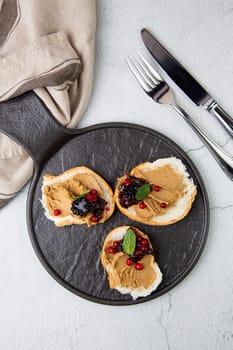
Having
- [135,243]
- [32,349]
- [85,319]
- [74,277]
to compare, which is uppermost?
[135,243]

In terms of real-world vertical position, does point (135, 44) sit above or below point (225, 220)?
above

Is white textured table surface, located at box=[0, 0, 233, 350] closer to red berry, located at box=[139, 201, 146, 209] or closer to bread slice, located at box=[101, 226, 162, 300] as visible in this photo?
bread slice, located at box=[101, 226, 162, 300]

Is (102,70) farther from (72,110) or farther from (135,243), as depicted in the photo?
(135,243)

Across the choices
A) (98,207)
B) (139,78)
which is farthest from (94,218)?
(139,78)

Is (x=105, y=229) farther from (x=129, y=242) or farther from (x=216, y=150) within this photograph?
(x=216, y=150)

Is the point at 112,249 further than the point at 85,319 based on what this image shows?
No

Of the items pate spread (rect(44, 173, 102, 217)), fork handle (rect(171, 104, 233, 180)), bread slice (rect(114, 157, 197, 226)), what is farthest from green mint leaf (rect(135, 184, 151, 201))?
fork handle (rect(171, 104, 233, 180))

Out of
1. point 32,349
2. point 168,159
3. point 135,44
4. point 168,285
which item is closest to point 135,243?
point 168,285

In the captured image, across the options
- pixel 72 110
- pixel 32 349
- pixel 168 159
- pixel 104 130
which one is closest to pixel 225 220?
pixel 168 159
